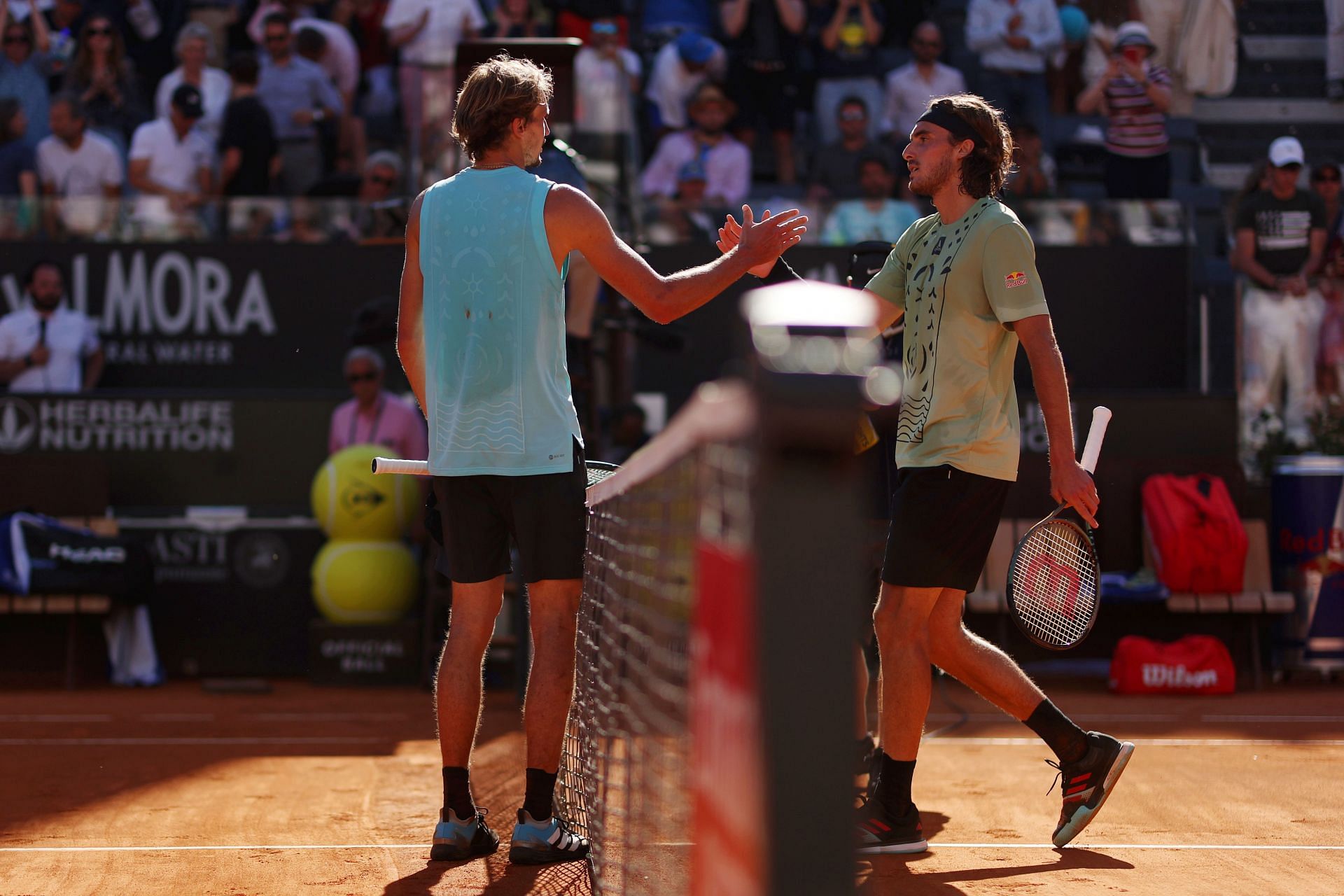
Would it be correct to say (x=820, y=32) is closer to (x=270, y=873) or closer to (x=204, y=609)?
(x=204, y=609)

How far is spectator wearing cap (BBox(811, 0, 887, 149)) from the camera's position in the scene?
1305 centimetres

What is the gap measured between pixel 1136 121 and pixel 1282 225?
5.68 feet

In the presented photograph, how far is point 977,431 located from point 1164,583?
17.1 feet

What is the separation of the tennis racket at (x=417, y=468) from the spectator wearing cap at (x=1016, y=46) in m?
9.36

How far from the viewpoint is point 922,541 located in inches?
180

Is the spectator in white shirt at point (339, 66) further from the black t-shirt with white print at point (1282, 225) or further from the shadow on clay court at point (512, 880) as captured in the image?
the shadow on clay court at point (512, 880)

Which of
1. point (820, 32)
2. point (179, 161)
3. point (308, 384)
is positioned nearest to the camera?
point (308, 384)

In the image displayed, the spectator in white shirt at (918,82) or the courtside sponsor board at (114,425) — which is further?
the spectator in white shirt at (918,82)

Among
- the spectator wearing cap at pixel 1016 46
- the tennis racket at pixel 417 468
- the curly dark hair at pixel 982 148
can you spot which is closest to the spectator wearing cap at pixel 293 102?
the spectator wearing cap at pixel 1016 46

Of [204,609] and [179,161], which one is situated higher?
[179,161]

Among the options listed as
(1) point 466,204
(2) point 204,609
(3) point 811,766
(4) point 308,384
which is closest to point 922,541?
(1) point 466,204

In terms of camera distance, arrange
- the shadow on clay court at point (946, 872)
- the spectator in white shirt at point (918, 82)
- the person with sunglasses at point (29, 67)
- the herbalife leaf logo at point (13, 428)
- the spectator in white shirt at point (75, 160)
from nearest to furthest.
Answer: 1. the shadow on clay court at point (946, 872)
2. the herbalife leaf logo at point (13, 428)
3. the spectator in white shirt at point (75, 160)
4. the person with sunglasses at point (29, 67)
5. the spectator in white shirt at point (918, 82)

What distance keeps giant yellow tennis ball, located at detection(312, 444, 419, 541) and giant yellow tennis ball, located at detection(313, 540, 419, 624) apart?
0.09 m

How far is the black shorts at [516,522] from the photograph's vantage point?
4352mm
